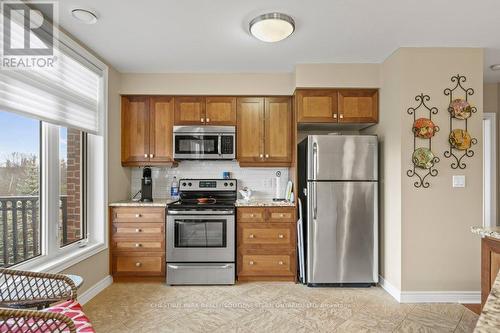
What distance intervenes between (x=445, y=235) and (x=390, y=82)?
1.64m

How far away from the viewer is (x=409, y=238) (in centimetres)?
269

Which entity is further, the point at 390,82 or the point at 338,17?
the point at 390,82

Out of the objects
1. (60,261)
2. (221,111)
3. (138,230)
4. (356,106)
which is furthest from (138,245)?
(356,106)

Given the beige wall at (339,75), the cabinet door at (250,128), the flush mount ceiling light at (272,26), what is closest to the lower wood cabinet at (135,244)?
the cabinet door at (250,128)

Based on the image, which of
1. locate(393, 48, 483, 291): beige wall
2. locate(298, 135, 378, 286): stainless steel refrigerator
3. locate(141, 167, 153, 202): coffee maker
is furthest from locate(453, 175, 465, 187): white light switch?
locate(141, 167, 153, 202): coffee maker

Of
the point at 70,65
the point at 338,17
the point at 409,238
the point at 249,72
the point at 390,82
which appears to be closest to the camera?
the point at 338,17

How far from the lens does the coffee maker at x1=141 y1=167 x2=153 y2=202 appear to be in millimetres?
3412

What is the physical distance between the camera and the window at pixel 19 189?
200 cm

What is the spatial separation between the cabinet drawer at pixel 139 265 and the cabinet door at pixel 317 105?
7.58 feet

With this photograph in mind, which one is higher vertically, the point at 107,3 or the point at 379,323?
the point at 107,3

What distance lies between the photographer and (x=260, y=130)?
345 cm

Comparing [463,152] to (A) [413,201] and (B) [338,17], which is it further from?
(B) [338,17]

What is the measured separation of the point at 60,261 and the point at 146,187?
1.26m

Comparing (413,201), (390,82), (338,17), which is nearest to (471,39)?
(390,82)
